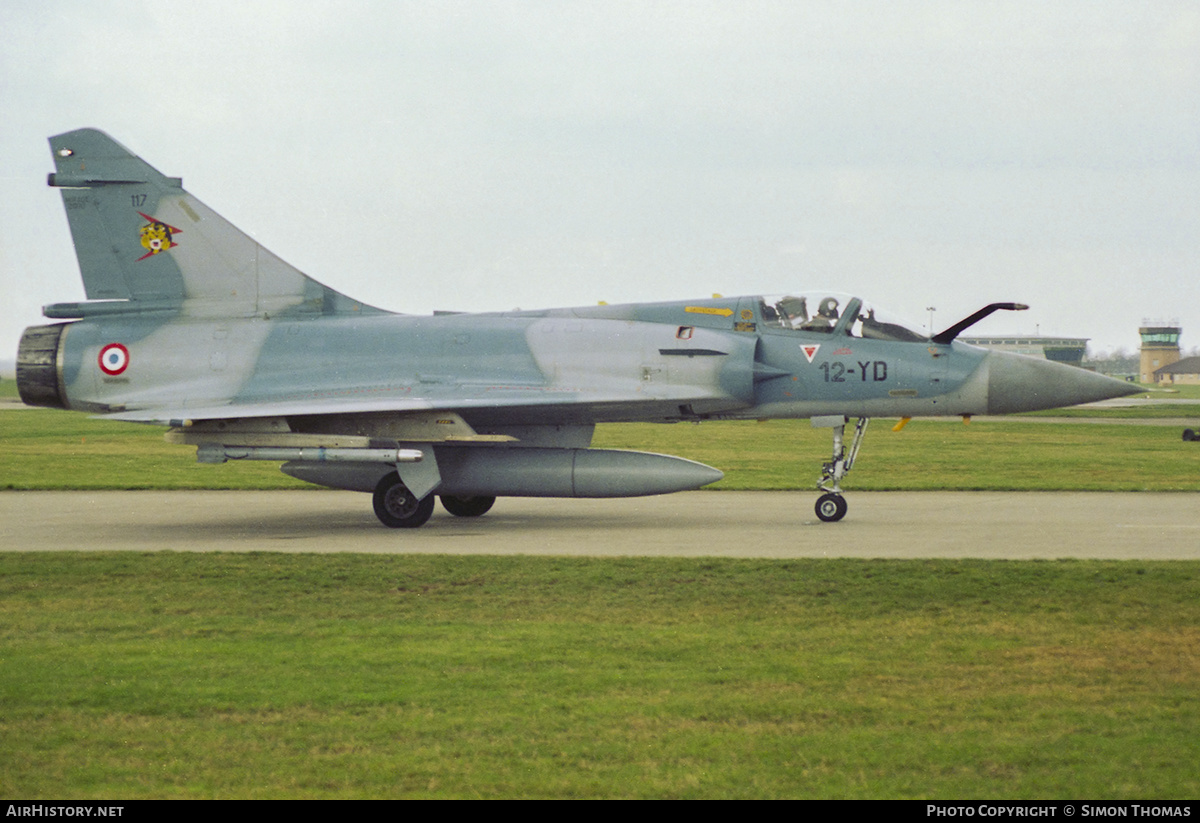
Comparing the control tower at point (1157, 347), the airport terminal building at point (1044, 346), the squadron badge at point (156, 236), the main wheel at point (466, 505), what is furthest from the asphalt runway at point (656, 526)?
the control tower at point (1157, 347)

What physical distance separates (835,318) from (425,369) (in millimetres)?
5454

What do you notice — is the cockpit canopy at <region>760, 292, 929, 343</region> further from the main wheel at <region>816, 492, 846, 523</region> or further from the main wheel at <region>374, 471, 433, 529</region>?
the main wheel at <region>374, 471, 433, 529</region>

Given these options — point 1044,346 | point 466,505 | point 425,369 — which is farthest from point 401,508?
point 1044,346

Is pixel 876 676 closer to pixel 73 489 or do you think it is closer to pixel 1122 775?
pixel 1122 775

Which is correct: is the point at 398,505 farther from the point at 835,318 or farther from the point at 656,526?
the point at 835,318

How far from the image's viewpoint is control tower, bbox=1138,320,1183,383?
14050 cm

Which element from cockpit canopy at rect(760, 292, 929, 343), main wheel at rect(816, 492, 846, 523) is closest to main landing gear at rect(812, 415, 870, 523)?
main wheel at rect(816, 492, 846, 523)

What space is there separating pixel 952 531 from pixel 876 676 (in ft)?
25.0

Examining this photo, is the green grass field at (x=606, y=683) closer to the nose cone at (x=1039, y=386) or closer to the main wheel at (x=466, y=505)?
the nose cone at (x=1039, y=386)

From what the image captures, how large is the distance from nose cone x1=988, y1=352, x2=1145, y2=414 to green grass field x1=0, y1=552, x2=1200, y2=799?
438 centimetres

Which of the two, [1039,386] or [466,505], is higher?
[1039,386]

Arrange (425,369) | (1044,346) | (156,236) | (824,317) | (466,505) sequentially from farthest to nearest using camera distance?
(1044,346) < (466,505) < (156,236) < (425,369) < (824,317)

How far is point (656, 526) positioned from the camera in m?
15.3
